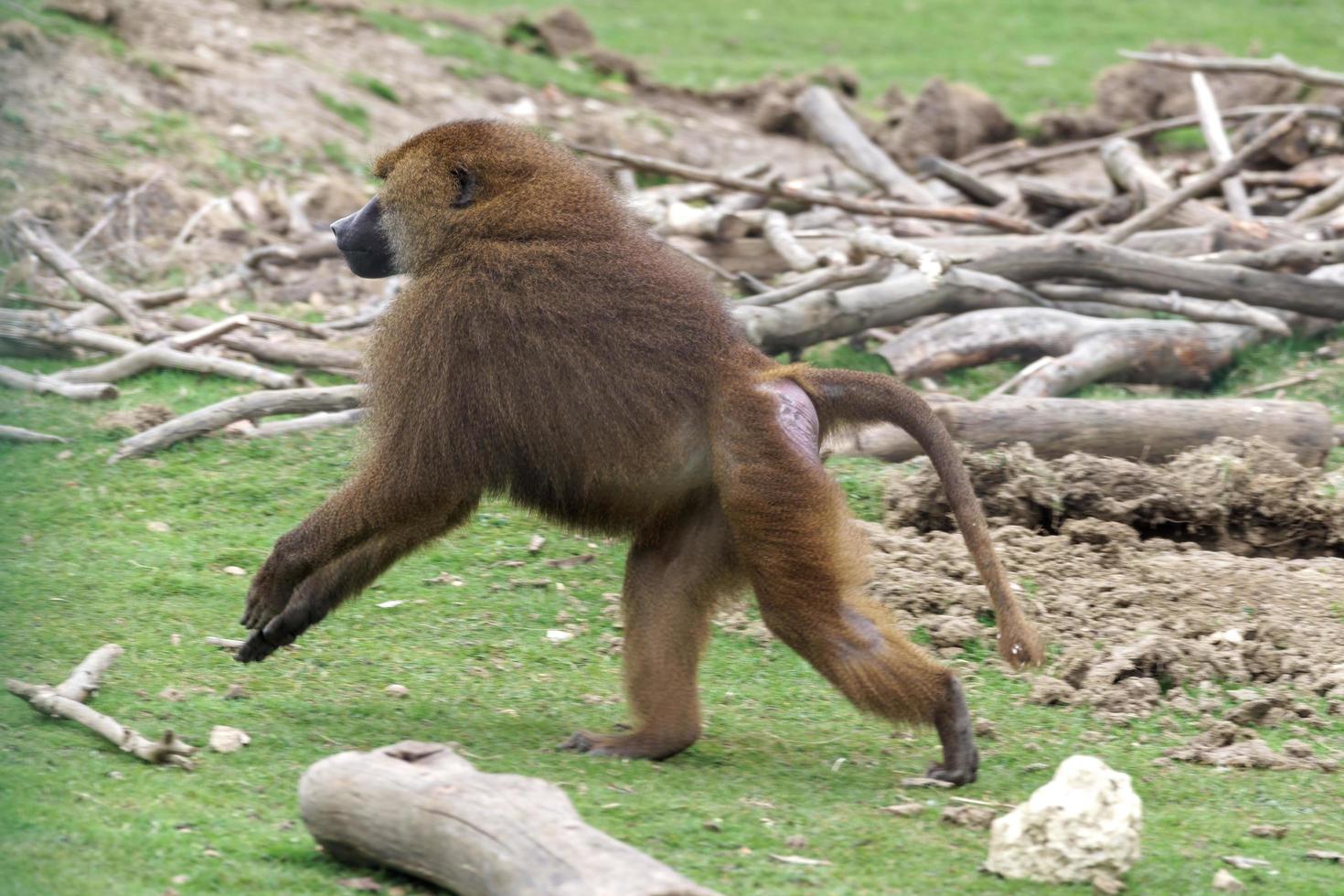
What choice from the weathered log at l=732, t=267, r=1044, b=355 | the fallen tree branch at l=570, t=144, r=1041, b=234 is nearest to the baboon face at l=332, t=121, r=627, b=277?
the weathered log at l=732, t=267, r=1044, b=355

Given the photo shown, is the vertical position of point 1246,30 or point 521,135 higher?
point 1246,30

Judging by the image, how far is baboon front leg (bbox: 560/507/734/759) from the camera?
452cm

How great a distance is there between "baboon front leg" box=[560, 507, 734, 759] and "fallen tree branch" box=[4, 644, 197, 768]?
1090mm

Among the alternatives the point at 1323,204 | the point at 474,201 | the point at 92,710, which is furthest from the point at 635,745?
the point at 1323,204

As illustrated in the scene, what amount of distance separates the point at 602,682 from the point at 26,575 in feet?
6.93

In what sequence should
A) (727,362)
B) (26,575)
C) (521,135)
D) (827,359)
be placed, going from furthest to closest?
(827,359) → (26,575) → (521,135) → (727,362)

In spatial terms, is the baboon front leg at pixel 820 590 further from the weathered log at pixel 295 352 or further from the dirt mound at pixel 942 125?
the dirt mound at pixel 942 125

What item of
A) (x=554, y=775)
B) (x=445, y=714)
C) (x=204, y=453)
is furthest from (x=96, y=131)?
(x=554, y=775)

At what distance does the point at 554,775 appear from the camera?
419 centimetres

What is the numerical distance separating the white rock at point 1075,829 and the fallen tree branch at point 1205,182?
18.6 feet

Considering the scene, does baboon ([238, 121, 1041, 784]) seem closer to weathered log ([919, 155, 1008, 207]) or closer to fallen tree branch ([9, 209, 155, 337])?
fallen tree branch ([9, 209, 155, 337])

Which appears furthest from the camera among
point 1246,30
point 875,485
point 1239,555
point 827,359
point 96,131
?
point 1246,30

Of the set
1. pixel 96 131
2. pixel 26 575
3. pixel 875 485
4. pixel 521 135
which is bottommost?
pixel 26 575

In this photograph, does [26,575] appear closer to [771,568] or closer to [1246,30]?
[771,568]
